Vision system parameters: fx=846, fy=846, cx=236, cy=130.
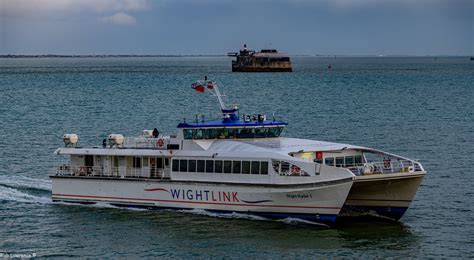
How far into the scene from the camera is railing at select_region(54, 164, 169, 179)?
3666 cm

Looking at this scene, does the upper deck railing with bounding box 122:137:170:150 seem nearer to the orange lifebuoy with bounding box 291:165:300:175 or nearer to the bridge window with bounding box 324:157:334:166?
the orange lifebuoy with bounding box 291:165:300:175

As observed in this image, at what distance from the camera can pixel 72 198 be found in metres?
37.9

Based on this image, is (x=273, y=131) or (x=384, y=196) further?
(x=273, y=131)

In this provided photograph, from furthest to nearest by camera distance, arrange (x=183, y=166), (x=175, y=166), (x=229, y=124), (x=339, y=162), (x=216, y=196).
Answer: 1. (x=229, y=124)
2. (x=175, y=166)
3. (x=183, y=166)
4. (x=339, y=162)
5. (x=216, y=196)

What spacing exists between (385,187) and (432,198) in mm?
4710

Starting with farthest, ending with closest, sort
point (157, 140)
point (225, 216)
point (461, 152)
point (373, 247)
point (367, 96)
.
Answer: point (367, 96)
point (461, 152)
point (157, 140)
point (225, 216)
point (373, 247)

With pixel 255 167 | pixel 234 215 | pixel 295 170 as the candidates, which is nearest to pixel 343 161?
pixel 295 170

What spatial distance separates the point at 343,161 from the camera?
35.0 m

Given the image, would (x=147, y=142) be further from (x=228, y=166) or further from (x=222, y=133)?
(x=228, y=166)

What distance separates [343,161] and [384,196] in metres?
2.20

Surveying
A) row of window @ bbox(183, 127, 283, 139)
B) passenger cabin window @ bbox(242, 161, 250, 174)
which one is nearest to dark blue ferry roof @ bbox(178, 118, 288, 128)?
row of window @ bbox(183, 127, 283, 139)

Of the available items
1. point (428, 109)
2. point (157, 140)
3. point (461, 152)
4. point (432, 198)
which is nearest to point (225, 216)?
point (157, 140)

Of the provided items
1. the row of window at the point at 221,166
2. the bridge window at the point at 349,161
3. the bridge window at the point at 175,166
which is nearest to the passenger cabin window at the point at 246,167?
the row of window at the point at 221,166

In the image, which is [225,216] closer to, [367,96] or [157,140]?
[157,140]
